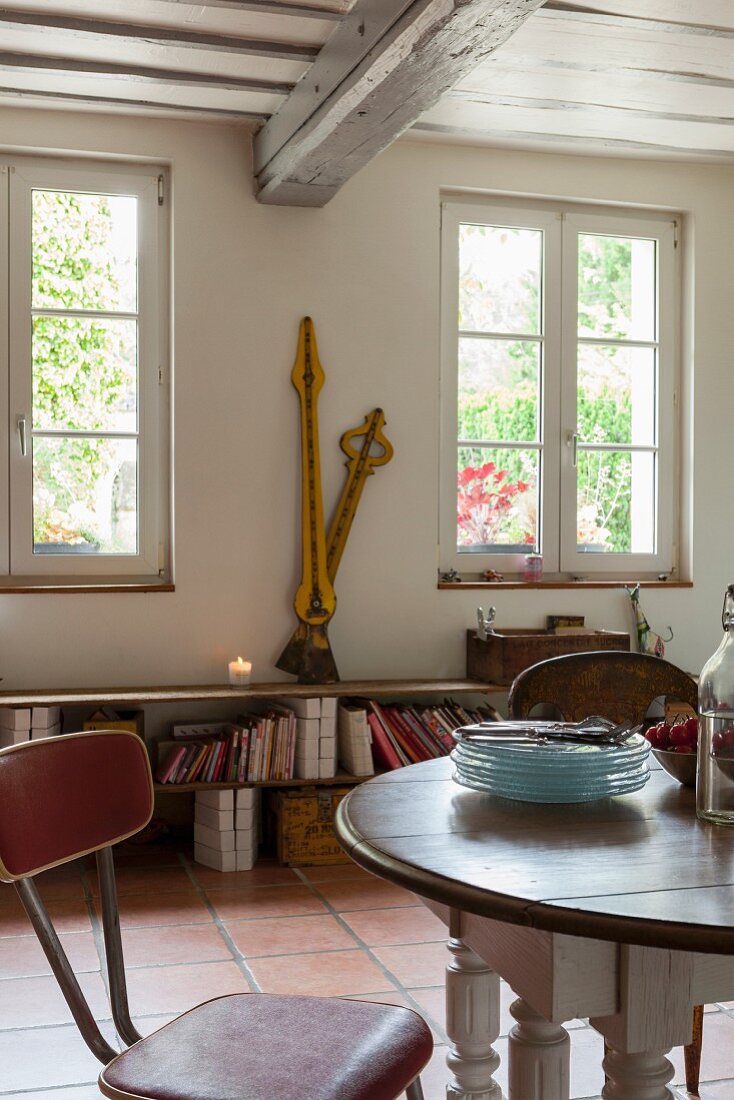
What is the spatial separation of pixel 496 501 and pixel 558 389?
594 mm

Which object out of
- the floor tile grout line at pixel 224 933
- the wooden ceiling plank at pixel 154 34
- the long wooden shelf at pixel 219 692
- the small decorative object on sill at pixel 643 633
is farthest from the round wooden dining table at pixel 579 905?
the small decorative object on sill at pixel 643 633

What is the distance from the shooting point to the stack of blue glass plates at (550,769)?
1799mm

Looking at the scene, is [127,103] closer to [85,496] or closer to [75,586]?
[85,496]

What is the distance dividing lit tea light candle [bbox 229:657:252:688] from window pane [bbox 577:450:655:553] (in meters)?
1.71

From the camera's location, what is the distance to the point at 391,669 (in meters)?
4.98

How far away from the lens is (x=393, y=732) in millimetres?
4664

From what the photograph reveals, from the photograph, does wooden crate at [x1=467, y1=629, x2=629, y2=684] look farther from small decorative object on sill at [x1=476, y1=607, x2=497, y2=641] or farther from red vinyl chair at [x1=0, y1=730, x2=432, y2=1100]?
red vinyl chair at [x1=0, y1=730, x2=432, y2=1100]

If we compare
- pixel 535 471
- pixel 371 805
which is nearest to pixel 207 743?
pixel 535 471

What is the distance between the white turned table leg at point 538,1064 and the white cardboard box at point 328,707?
9.19ft

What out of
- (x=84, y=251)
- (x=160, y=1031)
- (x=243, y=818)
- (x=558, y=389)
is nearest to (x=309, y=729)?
(x=243, y=818)

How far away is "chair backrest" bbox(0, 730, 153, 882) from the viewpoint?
1720 millimetres

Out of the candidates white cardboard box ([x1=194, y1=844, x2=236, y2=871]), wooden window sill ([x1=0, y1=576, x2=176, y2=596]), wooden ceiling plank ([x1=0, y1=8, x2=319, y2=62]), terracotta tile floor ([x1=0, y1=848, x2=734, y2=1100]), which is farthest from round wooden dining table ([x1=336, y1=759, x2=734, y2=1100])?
wooden window sill ([x1=0, y1=576, x2=176, y2=596])

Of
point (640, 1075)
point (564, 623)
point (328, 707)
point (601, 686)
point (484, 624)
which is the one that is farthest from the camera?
point (564, 623)

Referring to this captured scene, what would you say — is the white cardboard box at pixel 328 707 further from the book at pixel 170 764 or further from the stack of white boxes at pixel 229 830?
the book at pixel 170 764
